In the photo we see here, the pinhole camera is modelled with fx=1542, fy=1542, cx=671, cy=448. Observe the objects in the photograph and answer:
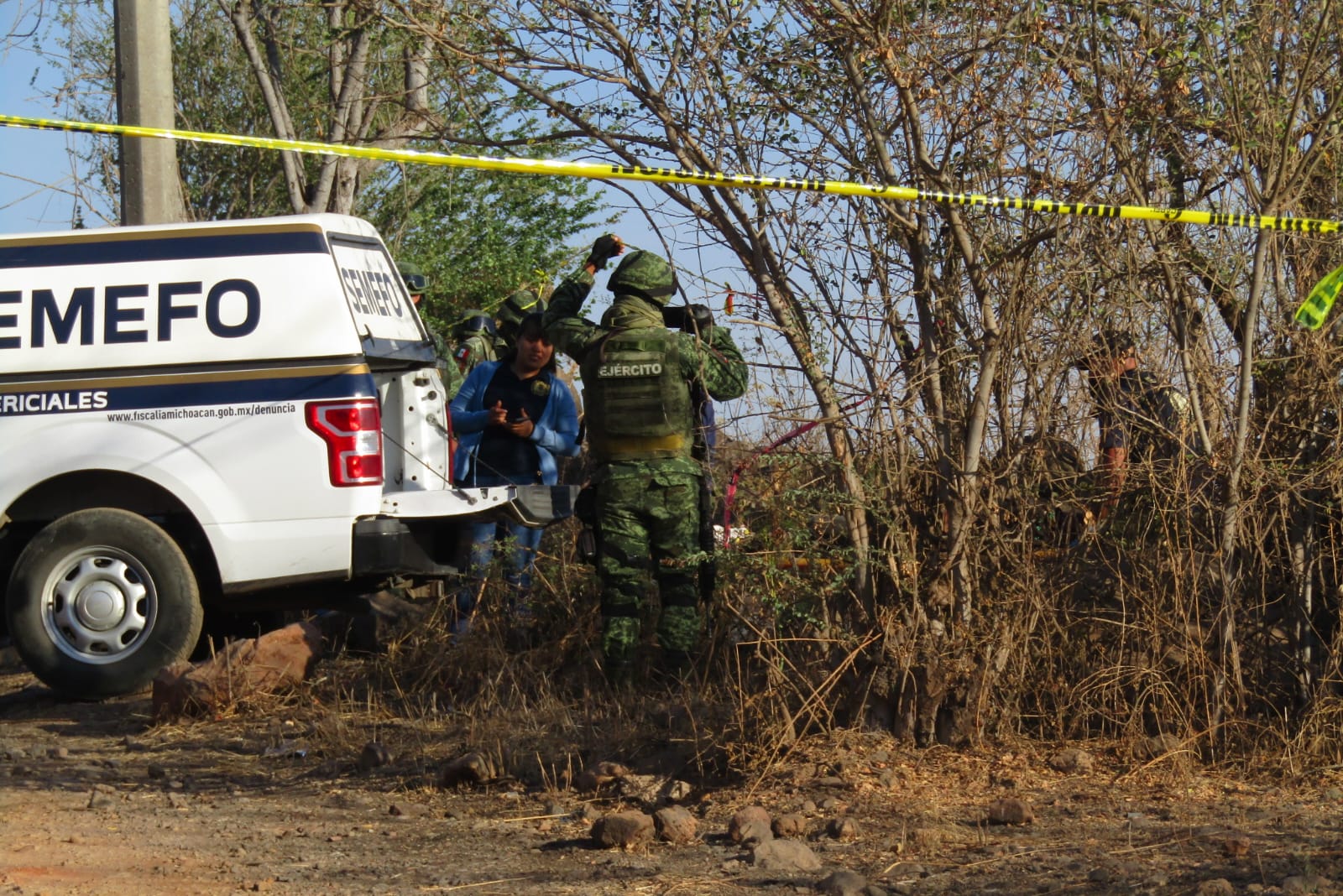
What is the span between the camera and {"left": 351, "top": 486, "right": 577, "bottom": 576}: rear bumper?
6988 millimetres

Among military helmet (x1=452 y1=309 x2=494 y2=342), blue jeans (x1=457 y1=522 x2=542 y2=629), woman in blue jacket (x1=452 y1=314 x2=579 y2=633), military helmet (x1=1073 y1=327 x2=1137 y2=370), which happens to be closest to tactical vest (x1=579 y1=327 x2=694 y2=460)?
blue jeans (x1=457 y1=522 x2=542 y2=629)

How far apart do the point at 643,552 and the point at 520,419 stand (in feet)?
5.85

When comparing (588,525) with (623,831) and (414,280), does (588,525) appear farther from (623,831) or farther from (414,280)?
(414,280)

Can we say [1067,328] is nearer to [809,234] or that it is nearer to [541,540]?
[809,234]

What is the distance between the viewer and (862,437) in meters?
5.25

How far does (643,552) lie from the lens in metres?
6.34

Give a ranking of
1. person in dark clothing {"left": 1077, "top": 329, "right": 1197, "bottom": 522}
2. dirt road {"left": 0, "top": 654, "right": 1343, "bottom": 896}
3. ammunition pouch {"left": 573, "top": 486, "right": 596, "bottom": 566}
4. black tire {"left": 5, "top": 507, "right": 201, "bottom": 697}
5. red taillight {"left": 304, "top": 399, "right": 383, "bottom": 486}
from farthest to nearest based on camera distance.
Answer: black tire {"left": 5, "top": 507, "right": 201, "bottom": 697} < red taillight {"left": 304, "top": 399, "right": 383, "bottom": 486} < ammunition pouch {"left": 573, "top": 486, "right": 596, "bottom": 566} < person in dark clothing {"left": 1077, "top": 329, "right": 1197, "bottom": 522} < dirt road {"left": 0, "top": 654, "right": 1343, "bottom": 896}

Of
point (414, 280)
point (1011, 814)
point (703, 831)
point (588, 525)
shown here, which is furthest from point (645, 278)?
point (414, 280)

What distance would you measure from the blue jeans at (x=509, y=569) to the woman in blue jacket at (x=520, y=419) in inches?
0.6

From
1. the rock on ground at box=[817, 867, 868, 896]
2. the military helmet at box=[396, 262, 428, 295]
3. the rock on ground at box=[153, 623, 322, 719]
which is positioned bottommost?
the rock on ground at box=[817, 867, 868, 896]

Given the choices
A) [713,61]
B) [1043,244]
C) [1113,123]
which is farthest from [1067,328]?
[713,61]

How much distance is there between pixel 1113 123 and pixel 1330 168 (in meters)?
0.86

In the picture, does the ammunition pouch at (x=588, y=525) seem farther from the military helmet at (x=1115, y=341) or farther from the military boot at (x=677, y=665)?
the military helmet at (x=1115, y=341)

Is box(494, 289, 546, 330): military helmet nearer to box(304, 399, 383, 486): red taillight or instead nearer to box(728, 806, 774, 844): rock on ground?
box(304, 399, 383, 486): red taillight
